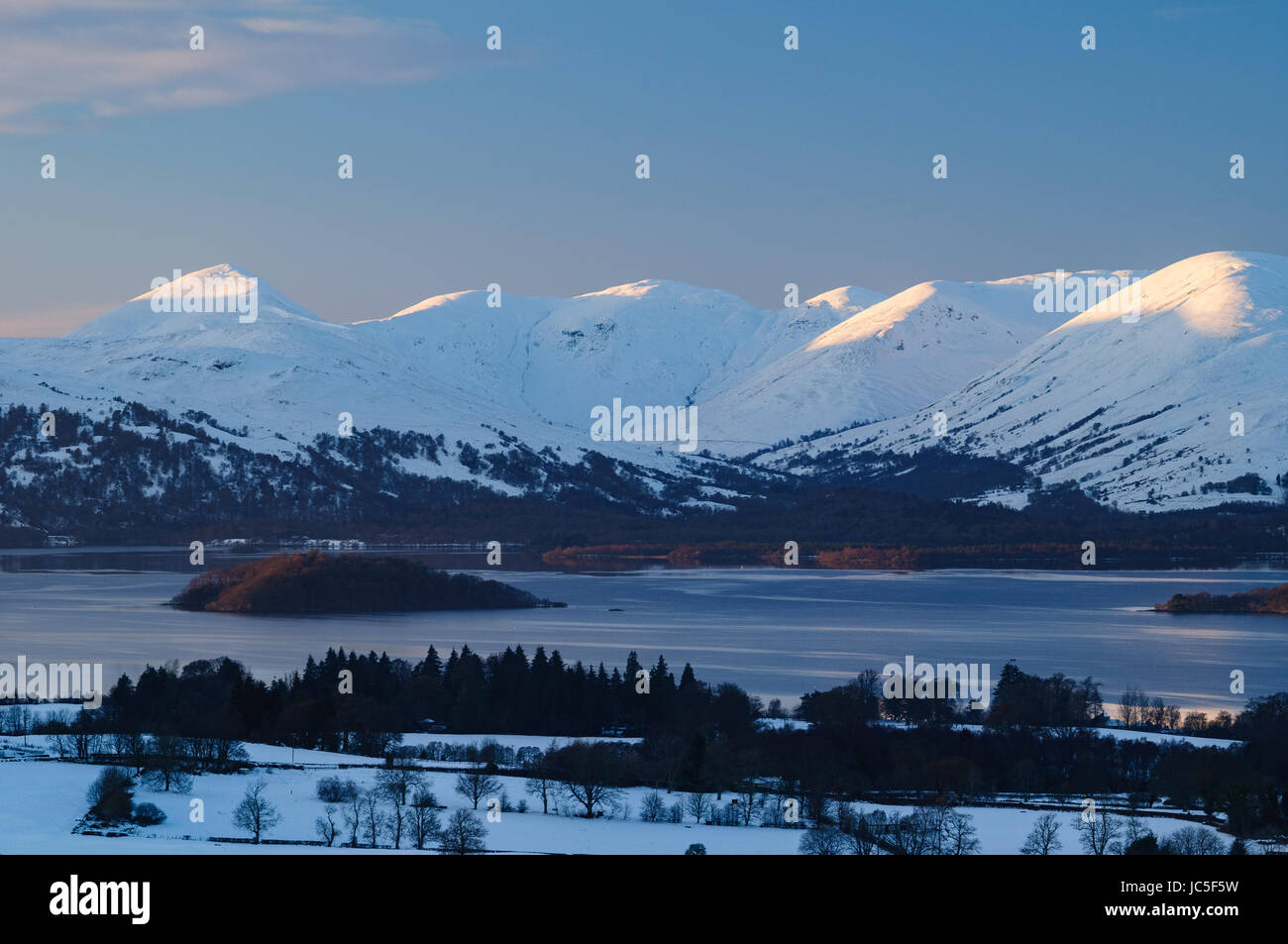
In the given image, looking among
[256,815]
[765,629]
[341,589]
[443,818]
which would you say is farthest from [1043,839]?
[341,589]

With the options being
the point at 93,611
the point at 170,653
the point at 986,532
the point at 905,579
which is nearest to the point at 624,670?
the point at 170,653

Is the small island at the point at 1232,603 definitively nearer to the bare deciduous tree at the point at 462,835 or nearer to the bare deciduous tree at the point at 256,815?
the bare deciduous tree at the point at 462,835

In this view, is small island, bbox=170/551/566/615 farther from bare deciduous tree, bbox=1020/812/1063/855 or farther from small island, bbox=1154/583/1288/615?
bare deciduous tree, bbox=1020/812/1063/855

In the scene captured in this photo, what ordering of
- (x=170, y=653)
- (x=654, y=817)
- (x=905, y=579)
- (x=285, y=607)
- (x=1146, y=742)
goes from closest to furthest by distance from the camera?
(x=654, y=817) → (x=1146, y=742) → (x=170, y=653) → (x=285, y=607) → (x=905, y=579)

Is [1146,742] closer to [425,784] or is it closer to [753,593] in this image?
[425,784]

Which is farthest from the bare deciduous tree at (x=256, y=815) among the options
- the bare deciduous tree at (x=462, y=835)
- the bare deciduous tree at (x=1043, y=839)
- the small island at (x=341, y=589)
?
the small island at (x=341, y=589)

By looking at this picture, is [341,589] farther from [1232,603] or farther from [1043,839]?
[1043,839]
